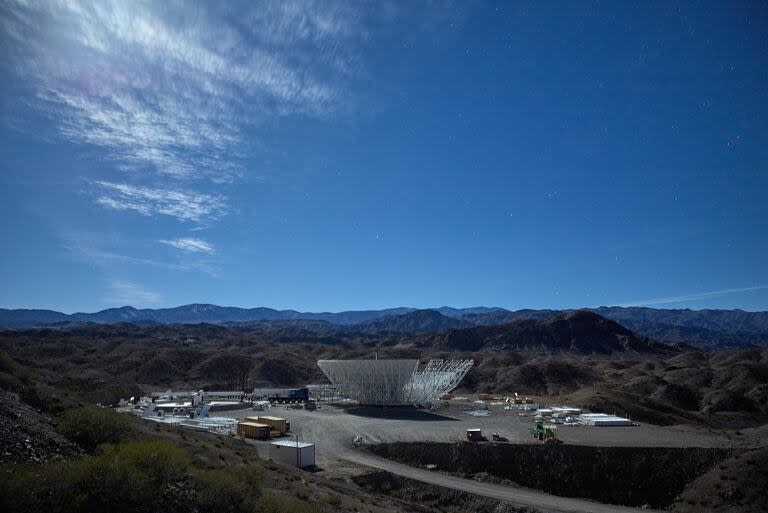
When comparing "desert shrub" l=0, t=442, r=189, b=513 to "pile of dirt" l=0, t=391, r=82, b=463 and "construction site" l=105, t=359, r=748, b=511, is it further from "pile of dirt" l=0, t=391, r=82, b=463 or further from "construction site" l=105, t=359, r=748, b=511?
"construction site" l=105, t=359, r=748, b=511

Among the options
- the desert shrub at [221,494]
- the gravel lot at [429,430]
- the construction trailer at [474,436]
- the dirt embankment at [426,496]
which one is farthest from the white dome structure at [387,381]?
the desert shrub at [221,494]

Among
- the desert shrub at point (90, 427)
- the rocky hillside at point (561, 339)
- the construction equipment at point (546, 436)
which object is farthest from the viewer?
the rocky hillside at point (561, 339)

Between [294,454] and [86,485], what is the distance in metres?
21.9

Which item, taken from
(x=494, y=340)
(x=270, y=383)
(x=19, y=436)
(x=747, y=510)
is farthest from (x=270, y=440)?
(x=494, y=340)

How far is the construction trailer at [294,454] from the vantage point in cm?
3234

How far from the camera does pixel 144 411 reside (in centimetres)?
5109

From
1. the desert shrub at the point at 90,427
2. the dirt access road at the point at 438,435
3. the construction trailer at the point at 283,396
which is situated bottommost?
the dirt access road at the point at 438,435

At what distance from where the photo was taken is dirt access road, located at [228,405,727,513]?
31.6m

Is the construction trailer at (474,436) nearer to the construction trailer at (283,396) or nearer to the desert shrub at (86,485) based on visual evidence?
the desert shrub at (86,485)

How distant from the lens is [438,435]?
43406 mm

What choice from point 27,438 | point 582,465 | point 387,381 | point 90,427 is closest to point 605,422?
point 582,465

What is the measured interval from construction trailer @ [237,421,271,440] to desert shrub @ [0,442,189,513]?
29.6 m

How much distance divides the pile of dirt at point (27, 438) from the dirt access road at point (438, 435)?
2065 centimetres

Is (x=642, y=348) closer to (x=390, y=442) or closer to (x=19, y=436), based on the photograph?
(x=390, y=442)
